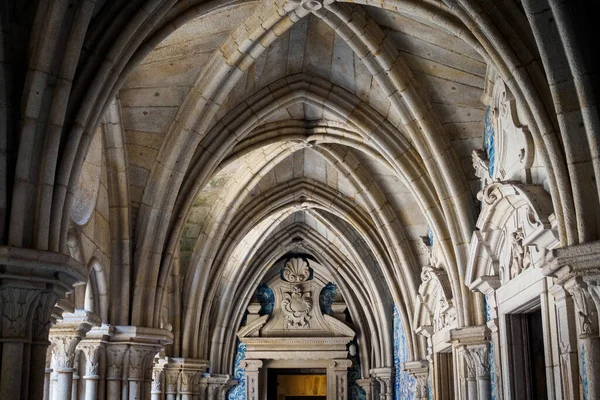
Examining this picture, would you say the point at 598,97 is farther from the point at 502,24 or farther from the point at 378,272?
the point at 378,272

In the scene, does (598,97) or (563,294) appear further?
(563,294)

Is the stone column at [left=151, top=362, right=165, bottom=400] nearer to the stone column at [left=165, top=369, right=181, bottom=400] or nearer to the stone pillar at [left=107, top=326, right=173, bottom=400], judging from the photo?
the stone column at [left=165, top=369, right=181, bottom=400]

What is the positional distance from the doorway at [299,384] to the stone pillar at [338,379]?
37.6 inches

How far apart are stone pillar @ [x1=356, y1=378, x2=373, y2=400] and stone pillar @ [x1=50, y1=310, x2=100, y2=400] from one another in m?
8.86

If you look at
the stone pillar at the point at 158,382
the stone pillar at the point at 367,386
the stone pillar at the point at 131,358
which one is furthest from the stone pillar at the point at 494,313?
the stone pillar at the point at 367,386

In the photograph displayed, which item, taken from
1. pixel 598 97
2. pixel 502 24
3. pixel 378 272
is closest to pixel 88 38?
pixel 502 24

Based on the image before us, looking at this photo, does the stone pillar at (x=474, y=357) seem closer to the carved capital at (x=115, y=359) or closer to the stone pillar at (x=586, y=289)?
the stone pillar at (x=586, y=289)

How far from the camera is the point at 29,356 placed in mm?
5301

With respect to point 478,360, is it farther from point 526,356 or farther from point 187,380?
point 187,380

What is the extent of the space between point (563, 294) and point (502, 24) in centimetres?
187

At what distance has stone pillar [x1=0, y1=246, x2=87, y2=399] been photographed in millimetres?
5172

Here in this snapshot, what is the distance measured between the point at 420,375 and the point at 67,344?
518 cm

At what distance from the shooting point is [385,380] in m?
14.4

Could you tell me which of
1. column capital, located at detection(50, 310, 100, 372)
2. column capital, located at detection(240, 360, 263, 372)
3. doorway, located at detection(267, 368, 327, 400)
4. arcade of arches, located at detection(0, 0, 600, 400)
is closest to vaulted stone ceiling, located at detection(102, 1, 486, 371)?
arcade of arches, located at detection(0, 0, 600, 400)
